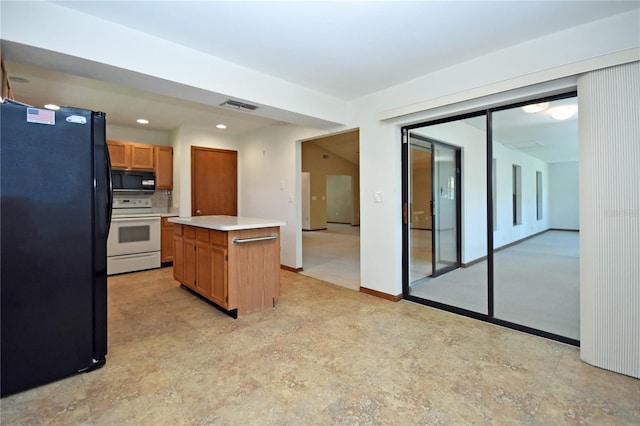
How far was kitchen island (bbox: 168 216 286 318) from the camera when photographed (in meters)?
2.95

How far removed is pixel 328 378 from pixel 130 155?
16.4ft

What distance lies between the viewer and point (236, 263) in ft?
9.78

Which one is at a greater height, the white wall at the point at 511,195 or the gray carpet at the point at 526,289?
the white wall at the point at 511,195

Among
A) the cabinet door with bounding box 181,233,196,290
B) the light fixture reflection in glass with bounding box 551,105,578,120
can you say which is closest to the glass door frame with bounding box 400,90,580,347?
the light fixture reflection in glass with bounding box 551,105,578,120

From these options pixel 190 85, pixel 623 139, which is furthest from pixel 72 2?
pixel 623 139

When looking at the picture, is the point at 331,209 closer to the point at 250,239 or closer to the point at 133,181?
the point at 133,181

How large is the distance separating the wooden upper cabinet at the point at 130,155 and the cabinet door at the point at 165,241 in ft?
3.44

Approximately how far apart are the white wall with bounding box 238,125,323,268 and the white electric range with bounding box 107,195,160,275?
1.73 m

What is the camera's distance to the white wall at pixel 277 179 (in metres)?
4.95

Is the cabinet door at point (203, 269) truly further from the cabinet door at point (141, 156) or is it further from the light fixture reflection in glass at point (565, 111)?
the light fixture reflection in glass at point (565, 111)

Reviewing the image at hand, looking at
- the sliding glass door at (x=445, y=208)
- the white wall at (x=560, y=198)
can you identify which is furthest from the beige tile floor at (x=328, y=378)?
the white wall at (x=560, y=198)

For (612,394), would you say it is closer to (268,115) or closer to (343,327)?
(343,327)

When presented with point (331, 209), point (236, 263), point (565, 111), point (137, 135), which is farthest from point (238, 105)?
point (331, 209)

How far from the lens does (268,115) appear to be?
3.47 m
